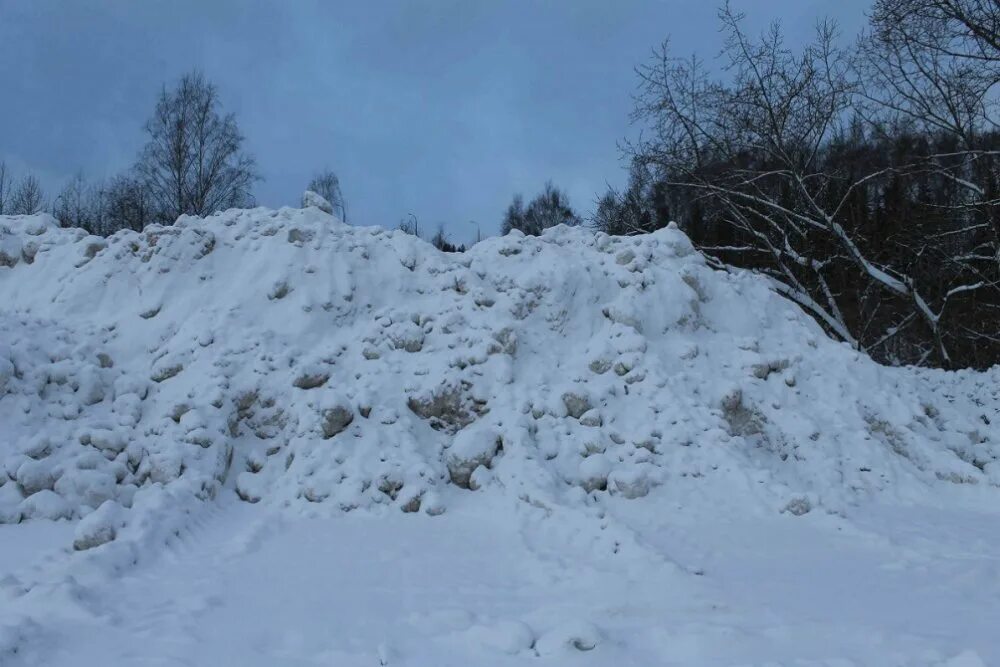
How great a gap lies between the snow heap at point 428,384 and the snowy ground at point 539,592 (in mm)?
477

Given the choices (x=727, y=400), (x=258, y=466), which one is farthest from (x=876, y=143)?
(x=258, y=466)

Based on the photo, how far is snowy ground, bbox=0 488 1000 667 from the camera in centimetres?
285

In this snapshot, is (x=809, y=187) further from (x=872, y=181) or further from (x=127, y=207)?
(x=127, y=207)

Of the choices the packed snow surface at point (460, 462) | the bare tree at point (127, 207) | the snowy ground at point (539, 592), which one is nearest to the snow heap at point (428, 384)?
the packed snow surface at point (460, 462)

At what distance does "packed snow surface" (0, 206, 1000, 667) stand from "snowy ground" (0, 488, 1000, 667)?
0.9 inches

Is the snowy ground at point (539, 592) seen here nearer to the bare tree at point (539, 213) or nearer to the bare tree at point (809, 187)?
the bare tree at point (809, 187)

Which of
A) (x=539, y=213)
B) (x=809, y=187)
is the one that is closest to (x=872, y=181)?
(x=809, y=187)

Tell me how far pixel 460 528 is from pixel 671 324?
3.66 m

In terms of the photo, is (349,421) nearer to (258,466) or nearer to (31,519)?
(258,466)

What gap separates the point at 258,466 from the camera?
19.3ft

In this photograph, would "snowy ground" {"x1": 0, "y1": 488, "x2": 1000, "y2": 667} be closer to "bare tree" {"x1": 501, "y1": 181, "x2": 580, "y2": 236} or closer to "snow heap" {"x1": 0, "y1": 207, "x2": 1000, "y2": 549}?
"snow heap" {"x1": 0, "y1": 207, "x2": 1000, "y2": 549}

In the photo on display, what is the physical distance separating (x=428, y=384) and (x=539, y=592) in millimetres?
3097

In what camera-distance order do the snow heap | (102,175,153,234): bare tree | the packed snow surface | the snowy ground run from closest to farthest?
1. the snowy ground
2. the packed snow surface
3. the snow heap
4. (102,175,153,234): bare tree

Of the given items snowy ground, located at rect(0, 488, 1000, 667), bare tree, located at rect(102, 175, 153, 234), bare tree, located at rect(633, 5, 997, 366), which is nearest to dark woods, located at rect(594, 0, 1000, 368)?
bare tree, located at rect(633, 5, 997, 366)
